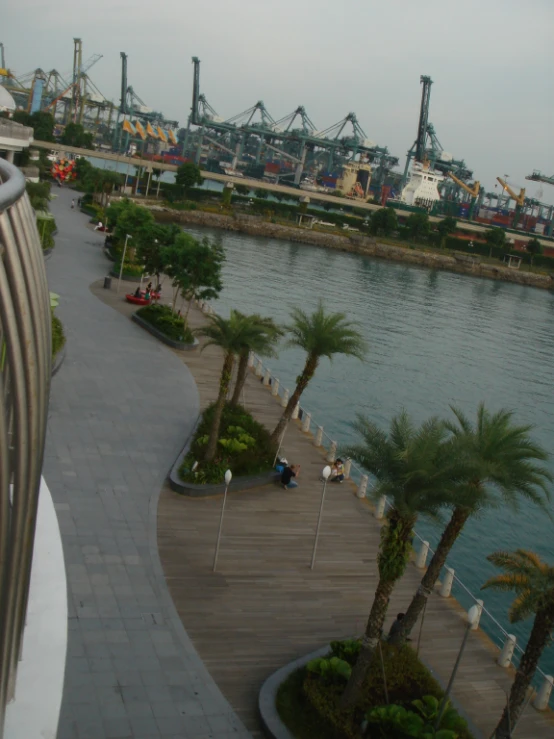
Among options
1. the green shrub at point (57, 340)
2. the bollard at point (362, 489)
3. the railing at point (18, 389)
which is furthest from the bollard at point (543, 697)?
the green shrub at point (57, 340)

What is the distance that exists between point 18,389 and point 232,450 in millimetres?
12334

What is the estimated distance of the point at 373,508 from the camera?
16688 mm

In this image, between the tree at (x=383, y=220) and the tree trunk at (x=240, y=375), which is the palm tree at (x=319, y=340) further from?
the tree at (x=383, y=220)

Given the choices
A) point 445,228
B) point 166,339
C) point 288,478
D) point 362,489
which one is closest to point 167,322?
point 166,339

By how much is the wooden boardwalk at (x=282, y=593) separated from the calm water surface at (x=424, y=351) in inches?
146

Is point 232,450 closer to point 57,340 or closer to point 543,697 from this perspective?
point 57,340

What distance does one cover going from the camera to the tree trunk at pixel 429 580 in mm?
11156

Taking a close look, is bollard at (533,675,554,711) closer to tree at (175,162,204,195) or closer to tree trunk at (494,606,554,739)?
tree trunk at (494,606,554,739)

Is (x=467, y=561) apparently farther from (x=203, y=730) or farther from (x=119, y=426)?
(x=203, y=730)

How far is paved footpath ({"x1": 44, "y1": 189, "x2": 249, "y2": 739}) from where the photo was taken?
9078mm

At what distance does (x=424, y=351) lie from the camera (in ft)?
137

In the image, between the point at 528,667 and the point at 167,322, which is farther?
the point at 167,322

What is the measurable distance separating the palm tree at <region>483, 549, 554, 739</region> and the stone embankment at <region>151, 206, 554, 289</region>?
7263 cm

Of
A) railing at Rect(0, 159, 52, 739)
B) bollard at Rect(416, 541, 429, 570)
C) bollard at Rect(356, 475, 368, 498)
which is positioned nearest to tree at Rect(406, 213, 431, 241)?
bollard at Rect(356, 475, 368, 498)
